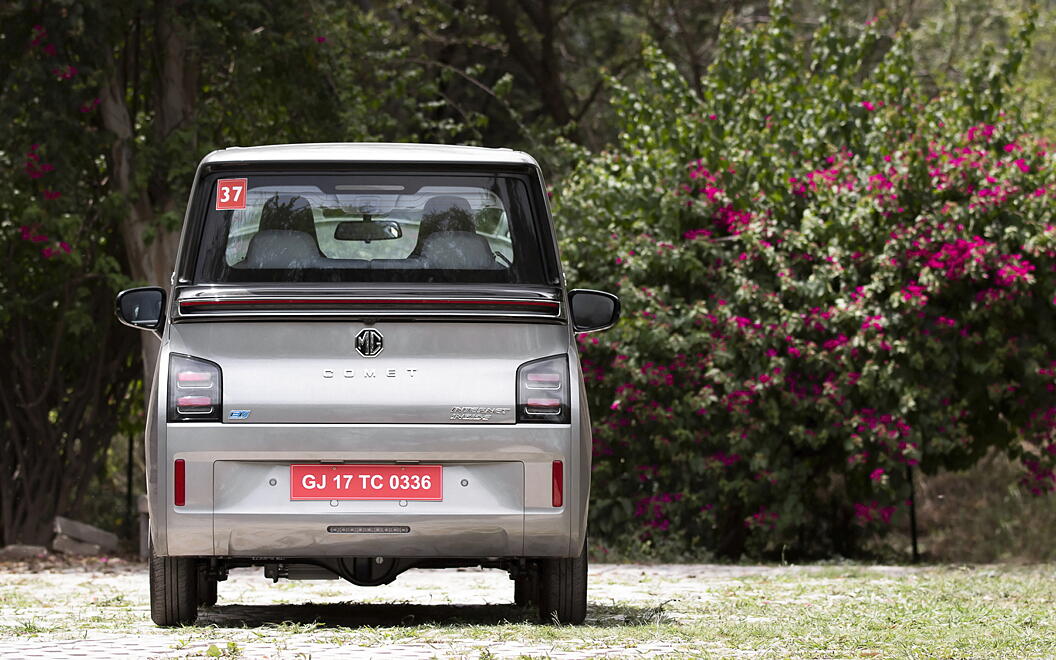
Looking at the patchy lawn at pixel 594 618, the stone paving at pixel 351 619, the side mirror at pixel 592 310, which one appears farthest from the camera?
the side mirror at pixel 592 310

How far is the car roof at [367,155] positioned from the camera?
6.83 m

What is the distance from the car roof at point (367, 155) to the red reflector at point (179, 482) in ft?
4.31

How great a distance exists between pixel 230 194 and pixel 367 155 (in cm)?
60

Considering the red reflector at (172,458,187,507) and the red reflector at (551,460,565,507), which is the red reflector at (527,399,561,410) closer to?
the red reflector at (551,460,565,507)

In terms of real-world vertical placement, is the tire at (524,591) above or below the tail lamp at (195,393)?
below

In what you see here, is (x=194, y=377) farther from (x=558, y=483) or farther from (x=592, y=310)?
(x=592, y=310)

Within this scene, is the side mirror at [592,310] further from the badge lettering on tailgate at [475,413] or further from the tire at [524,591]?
the tire at [524,591]

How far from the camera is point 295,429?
6398 mm

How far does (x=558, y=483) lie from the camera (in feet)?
21.4

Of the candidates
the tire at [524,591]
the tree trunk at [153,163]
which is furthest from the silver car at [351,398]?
the tree trunk at [153,163]

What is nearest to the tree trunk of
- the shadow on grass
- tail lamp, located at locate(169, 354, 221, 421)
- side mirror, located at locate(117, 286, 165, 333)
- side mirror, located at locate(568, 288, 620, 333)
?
the shadow on grass

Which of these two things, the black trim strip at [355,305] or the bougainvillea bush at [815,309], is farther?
the bougainvillea bush at [815,309]

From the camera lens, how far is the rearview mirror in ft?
22.5

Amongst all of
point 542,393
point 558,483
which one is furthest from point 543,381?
point 558,483
